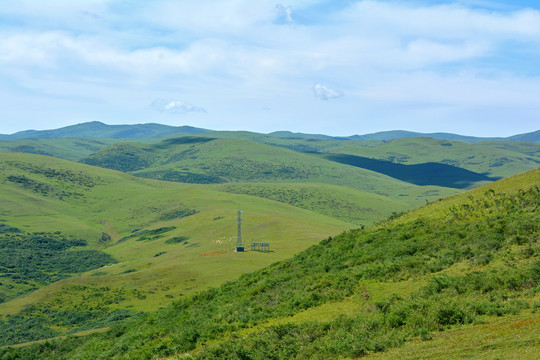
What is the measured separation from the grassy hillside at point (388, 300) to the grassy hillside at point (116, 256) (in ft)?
86.0

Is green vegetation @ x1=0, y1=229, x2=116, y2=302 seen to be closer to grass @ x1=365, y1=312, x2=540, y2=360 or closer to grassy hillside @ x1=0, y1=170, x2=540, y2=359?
grassy hillside @ x1=0, y1=170, x2=540, y2=359

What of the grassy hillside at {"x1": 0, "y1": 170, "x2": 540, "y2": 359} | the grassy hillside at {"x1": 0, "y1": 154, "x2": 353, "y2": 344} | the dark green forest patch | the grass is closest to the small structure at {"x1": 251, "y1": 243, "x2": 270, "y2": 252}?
the grassy hillside at {"x1": 0, "y1": 154, "x2": 353, "y2": 344}

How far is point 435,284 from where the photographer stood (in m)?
26.4

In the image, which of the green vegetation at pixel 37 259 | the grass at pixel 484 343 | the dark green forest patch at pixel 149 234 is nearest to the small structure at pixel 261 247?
the green vegetation at pixel 37 259

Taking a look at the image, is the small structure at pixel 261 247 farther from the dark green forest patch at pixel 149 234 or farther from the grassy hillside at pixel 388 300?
the dark green forest patch at pixel 149 234

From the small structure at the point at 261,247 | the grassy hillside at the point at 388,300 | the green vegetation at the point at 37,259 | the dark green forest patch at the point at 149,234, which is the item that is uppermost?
the grassy hillside at the point at 388,300

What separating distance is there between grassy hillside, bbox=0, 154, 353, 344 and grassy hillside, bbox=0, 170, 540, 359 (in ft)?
86.0

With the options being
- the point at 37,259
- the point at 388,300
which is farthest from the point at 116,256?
the point at 388,300

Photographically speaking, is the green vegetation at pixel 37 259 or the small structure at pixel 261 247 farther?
the green vegetation at pixel 37 259

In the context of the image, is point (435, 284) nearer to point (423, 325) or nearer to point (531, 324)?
point (423, 325)

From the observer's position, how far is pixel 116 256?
135375mm

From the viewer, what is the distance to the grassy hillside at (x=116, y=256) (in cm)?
7044

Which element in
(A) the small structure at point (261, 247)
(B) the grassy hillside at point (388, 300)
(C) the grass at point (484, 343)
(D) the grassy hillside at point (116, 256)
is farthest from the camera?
(A) the small structure at point (261, 247)

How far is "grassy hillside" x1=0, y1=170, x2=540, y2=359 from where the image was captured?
2080cm
